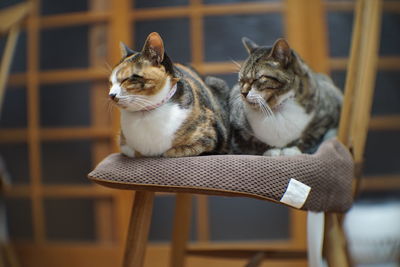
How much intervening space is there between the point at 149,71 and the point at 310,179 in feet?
1.13

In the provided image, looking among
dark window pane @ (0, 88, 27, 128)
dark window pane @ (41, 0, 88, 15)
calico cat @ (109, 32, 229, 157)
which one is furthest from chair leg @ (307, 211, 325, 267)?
dark window pane @ (0, 88, 27, 128)

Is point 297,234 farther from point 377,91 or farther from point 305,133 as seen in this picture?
point 305,133

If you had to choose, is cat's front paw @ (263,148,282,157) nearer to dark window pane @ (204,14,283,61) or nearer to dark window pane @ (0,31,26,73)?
dark window pane @ (204,14,283,61)

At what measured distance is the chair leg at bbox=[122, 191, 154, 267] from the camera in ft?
2.46

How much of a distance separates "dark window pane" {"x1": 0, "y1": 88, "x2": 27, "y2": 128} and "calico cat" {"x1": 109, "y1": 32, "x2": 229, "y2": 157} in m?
1.36

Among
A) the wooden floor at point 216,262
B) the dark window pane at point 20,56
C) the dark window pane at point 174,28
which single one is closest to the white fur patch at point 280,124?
the dark window pane at point 174,28

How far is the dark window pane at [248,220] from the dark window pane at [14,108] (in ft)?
3.21

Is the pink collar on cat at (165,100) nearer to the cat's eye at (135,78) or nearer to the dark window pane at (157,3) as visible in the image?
the cat's eye at (135,78)

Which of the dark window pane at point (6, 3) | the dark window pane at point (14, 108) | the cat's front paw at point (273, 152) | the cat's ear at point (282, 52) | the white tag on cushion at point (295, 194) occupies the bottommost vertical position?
the dark window pane at point (14, 108)

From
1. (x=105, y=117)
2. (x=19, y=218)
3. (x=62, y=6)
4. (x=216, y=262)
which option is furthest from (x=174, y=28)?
(x=19, y=218)

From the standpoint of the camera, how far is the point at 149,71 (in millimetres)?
714

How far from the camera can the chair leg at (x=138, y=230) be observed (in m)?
0.75

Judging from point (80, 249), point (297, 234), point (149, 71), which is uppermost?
point (149, 71)

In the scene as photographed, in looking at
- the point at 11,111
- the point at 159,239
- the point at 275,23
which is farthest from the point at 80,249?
the point at 275,23
